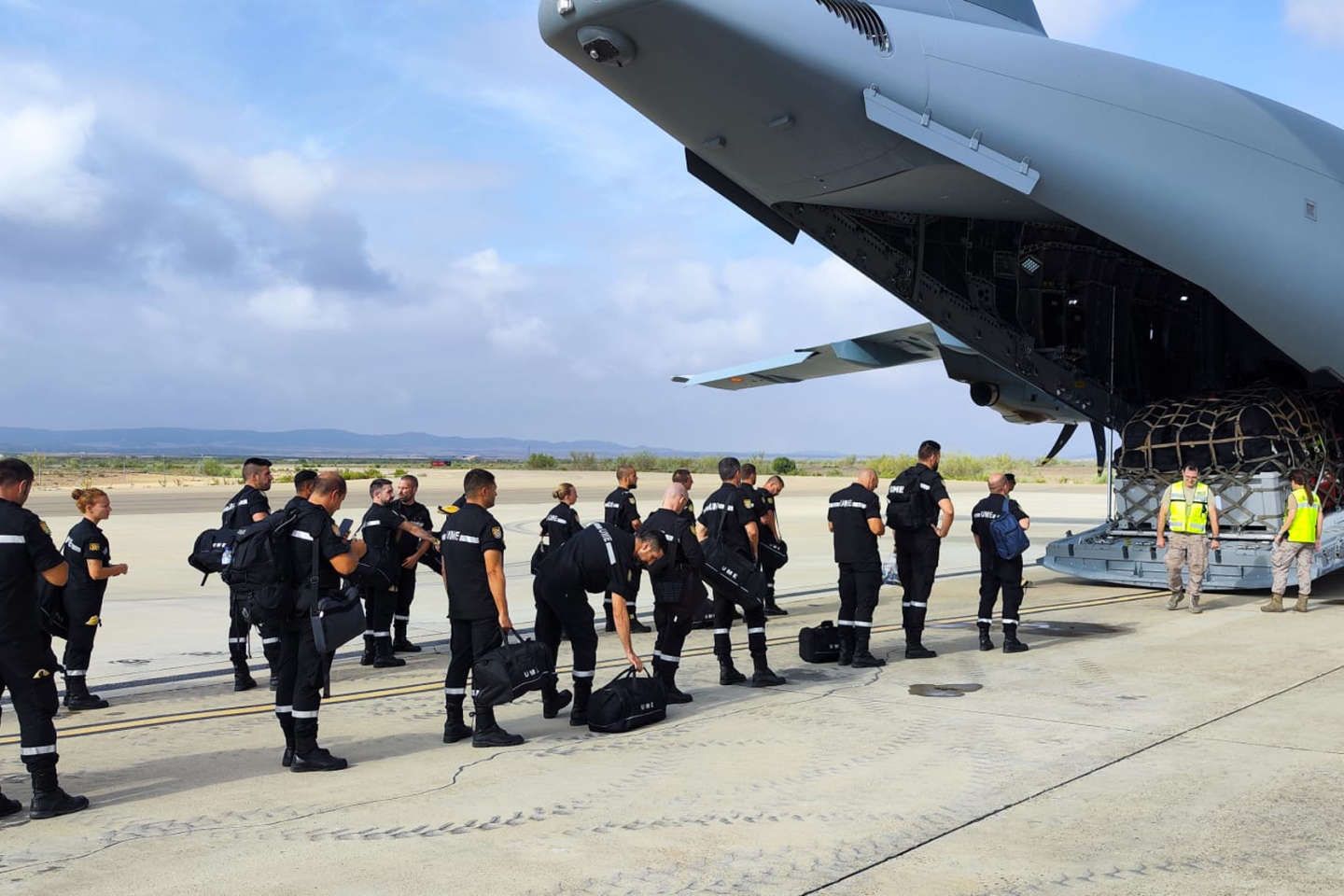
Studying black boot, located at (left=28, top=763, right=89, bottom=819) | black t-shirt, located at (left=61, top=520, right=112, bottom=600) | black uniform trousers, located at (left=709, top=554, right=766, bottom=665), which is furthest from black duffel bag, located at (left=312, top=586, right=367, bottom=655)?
black uniform trousers, located at (left=709, top=554, right=766, bottom=665)

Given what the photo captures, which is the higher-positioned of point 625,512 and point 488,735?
point 625,512

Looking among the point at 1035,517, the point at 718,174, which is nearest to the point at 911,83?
the point at 718,174

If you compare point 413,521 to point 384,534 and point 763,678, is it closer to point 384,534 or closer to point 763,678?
point 384,534

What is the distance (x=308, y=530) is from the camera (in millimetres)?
5914

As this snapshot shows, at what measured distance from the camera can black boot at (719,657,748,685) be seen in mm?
8133

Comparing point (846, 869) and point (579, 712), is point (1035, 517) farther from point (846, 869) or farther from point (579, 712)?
point (846, 869)

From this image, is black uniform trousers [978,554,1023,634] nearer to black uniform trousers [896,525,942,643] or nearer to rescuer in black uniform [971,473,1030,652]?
rescuer in black uniform [971,473,1030,652]

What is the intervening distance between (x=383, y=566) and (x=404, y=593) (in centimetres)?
52

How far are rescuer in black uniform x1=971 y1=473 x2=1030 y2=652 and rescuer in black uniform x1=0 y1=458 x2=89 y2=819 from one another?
22.2 ft

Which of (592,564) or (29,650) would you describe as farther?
(592,564)

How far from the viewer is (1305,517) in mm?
11578

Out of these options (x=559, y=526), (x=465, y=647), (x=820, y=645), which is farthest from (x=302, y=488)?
(x=820, y=645)

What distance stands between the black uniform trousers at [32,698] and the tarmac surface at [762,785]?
11.5 inches

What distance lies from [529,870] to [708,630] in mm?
6816
